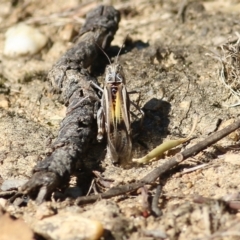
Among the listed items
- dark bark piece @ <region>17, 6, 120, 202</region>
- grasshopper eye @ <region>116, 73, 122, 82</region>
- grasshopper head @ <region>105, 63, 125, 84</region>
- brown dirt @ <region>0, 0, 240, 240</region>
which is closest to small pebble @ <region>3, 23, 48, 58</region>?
brown dirt @ <region>0, 0, 240, 240</region>

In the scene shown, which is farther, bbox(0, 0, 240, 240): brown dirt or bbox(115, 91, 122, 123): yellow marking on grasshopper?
bbox(115, 91, 122, 123): yellow marking on grasshopper

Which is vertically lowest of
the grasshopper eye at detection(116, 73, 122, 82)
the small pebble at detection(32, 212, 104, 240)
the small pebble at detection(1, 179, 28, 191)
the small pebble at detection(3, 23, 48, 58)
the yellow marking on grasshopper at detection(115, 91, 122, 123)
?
the small pebble at detection(32, 212, 104, 240)

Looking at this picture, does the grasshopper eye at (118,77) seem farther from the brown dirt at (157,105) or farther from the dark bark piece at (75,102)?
the brown dirt at (157,105)

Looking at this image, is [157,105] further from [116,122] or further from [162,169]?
[162,169]

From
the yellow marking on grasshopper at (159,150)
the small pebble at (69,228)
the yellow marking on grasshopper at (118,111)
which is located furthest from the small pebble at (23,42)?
the small pebble at (69,228)

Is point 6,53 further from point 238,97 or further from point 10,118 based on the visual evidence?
point 238,97

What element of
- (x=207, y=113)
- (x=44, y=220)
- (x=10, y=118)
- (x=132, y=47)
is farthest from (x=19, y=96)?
(x=44, y=220)

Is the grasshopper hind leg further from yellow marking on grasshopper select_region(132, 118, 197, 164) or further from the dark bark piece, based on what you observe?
yellow marking on grasshopper select_region(132, 118, 197, 164)
